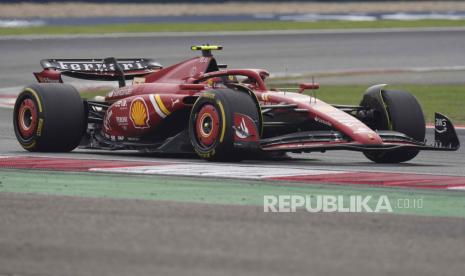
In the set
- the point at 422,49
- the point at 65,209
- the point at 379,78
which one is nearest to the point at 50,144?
the point at 65,209

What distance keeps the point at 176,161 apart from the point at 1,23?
3061 centimetres

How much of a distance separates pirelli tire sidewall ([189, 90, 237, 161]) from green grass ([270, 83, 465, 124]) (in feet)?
21.8

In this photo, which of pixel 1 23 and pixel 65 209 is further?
pixel 1 23

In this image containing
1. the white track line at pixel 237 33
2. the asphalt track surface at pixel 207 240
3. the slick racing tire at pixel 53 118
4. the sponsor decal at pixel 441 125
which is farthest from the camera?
the white track line at pixel 237 33

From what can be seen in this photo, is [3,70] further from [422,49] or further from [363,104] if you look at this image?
[363,104]

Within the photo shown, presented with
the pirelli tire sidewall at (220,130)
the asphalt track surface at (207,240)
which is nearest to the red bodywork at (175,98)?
the pirelli tire sidewall at (220,130)

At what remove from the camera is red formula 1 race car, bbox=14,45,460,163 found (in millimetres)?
12008

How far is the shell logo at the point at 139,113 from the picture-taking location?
43.3ft

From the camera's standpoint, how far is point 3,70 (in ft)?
93.8

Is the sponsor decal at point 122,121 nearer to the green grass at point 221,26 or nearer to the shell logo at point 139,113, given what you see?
the shell logo at point 139,113

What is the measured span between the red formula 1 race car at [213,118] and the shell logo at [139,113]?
0.01m

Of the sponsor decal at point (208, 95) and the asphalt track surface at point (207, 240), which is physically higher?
the sponsor decal at point (208, 95)

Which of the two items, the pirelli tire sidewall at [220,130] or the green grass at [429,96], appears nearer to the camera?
the pirelli tire sidewall at [220,130]

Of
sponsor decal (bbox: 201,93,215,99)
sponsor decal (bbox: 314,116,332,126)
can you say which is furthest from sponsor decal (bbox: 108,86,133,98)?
sponsor decal (bbox: 314,116,332,126)
